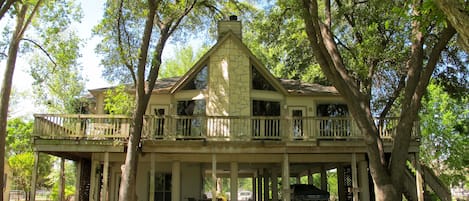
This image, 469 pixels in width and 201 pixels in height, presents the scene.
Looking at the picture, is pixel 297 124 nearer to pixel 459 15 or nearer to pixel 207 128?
pixel 207 128

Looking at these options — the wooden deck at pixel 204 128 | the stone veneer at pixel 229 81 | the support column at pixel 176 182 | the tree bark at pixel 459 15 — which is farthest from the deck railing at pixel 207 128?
the tree bark at pixel 459 15

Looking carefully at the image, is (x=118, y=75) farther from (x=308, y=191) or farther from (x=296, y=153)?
(x=308, y=191)

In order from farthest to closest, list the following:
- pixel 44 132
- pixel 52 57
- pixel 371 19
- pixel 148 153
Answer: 1. pixel 52 57
2. pixel 371 19
3. pixel 148 153
4. pixel 44 132

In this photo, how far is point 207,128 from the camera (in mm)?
16188

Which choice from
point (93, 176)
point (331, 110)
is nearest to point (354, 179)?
point (331, 110)

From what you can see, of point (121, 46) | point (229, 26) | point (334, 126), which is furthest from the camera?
point (229, 26)

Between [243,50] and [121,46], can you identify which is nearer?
[121,46]

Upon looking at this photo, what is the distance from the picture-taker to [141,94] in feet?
46.7

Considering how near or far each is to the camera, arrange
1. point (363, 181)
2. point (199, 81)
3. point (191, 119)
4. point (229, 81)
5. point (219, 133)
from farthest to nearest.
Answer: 1. point (199, 81)
2. point (229, 81)
3. point (191, 119)
4. point (363, 181)
5. point (219, 133)

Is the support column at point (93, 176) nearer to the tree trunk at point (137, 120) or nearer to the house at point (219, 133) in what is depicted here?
the house at point (219, 133)

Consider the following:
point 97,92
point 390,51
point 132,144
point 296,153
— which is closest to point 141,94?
point 132,144

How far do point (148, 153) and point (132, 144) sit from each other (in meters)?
2.55

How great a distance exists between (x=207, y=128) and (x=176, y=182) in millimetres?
2543

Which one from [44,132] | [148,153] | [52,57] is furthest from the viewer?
[52,57]
